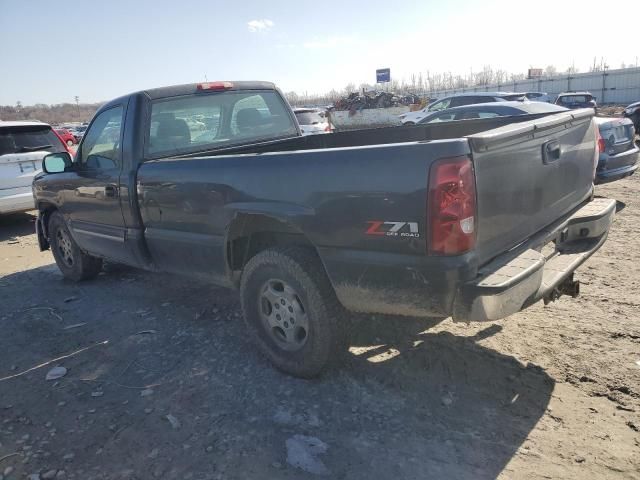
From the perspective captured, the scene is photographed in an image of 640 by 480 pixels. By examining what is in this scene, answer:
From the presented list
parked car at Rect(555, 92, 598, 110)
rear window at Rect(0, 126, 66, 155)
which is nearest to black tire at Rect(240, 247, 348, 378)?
rear window at Rect(0, 126, 66, 155)

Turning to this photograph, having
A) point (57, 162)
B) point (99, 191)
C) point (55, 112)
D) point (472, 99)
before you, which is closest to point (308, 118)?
point (472, 99)

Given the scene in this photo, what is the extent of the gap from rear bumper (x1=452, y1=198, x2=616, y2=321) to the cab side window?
3357mm

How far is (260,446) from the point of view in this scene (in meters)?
2.71

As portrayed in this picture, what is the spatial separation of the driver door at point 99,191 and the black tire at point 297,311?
1786mm

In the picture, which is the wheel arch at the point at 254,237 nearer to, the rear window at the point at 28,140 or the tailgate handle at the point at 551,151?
the tailgate handle at the point at 551,151

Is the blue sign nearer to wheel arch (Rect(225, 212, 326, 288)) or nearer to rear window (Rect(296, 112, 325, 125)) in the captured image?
rear window (Rect(296, 112, 325, 125))

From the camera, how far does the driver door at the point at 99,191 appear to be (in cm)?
451

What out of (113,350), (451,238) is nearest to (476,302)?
(451,238)

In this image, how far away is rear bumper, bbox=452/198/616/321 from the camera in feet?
8.07

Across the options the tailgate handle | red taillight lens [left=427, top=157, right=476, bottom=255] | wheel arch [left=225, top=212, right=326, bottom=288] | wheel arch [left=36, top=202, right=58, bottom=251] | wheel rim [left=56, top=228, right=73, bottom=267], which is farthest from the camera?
wheel arch [left=36, top=202, right=58, bottom=251]

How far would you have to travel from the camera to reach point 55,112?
109125 mm

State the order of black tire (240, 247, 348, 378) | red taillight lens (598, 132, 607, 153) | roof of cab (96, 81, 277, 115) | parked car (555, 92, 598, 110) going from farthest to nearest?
parked car (555, 92, 598, 110) < red taillight lens (598, 132, 607, 153) < roof of cab (96, 81, 277, 115) < black tire (240, 247, 348, 378)

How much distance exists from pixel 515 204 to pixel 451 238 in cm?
60

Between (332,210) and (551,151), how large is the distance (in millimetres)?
1446
